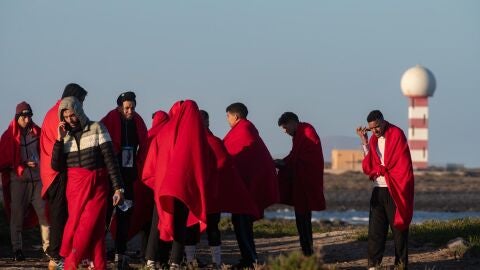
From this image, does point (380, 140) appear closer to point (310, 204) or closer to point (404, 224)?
point (404, 224)

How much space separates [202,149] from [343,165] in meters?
93.2

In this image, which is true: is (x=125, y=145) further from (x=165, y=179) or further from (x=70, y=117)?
(x=70, y=117)

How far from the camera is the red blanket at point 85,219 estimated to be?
12.8 metres

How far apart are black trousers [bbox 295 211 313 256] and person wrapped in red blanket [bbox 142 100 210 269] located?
10.6ft

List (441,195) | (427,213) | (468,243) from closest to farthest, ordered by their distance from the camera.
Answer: (468,243)
(427,213)
(441,195)

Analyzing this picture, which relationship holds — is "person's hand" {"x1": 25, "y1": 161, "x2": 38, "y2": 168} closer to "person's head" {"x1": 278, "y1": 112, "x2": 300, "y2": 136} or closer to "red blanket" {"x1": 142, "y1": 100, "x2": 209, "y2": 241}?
"person's head" {"x1": 278, "y1": 112, "x2": 300, "y2": 136}

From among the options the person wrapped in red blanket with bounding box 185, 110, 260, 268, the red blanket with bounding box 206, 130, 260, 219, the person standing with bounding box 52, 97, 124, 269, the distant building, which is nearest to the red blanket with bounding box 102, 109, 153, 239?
the person wrapped in red blanket with bounding box 185, 110, 260, 268

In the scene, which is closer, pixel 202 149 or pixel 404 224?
pixel 202 149

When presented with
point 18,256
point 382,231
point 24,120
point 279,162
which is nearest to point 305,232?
point 279,162

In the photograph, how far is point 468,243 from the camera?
56.5 ft

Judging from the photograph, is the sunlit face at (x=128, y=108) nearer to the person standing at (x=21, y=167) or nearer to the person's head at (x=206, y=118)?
the person's head at (x=206, y=118)

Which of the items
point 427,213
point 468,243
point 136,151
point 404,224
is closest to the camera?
point 404,224

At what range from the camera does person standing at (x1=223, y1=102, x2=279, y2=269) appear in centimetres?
1534

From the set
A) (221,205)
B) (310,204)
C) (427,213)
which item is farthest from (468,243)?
(427,213)
